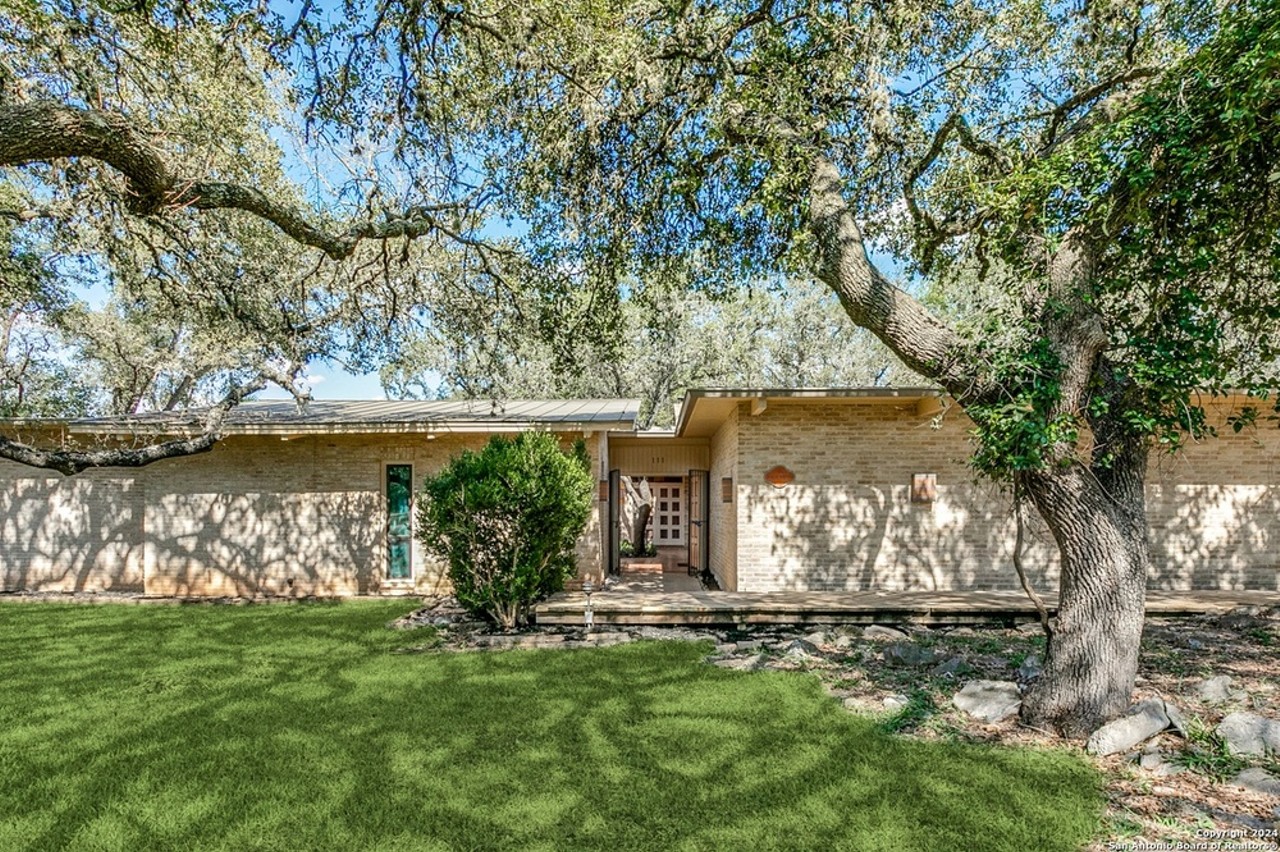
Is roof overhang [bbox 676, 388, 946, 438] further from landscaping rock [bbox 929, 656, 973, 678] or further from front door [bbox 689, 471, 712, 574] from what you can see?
front door [bbox 689, 471, 712, 574]

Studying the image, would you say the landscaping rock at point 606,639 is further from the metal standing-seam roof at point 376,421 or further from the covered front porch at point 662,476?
the covered front porch at point 662,476

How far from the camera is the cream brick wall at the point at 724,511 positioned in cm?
961

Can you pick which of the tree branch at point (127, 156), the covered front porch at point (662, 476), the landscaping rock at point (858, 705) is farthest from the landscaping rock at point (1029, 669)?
the tree branch at point (127, 156)

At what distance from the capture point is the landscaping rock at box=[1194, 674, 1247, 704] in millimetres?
4605

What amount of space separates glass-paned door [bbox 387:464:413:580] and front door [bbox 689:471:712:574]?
19.0ft

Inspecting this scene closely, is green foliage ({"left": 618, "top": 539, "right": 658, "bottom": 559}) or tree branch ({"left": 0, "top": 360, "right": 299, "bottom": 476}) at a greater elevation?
tree branch ({"left": 0, "top": 360, "right": 299, "bottom": 476})

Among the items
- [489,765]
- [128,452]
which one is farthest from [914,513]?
[128,452]

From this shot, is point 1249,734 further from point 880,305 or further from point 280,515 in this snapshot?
point 280,515

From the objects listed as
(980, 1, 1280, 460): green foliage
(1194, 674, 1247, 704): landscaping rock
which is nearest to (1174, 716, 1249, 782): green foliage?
(1194, 674, 1247, 704): landscaping rock

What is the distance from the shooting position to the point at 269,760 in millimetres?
3930

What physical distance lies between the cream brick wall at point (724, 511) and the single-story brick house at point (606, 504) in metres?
0.08

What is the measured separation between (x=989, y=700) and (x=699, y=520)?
954cm

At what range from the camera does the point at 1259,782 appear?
339 centimetres

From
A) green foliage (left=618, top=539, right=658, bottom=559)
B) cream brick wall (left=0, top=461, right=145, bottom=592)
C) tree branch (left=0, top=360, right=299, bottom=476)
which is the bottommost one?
green foliage (left=618, top=539, right=658, bottom=559)
